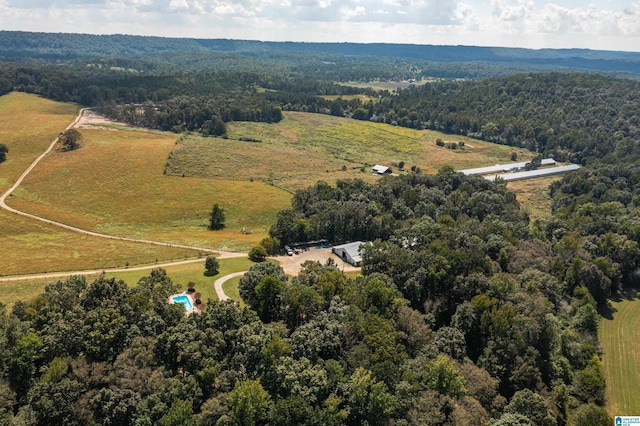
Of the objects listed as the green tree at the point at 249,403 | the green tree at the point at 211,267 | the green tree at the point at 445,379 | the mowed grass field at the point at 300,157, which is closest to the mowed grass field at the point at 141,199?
the mowed grass field at the point at 300,157

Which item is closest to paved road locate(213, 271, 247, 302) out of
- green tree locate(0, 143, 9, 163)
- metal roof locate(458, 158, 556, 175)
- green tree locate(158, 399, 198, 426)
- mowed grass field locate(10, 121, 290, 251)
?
mowed grass field locate(10, 121, 290, 251)

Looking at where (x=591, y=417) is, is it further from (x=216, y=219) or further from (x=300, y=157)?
(x=300, y=157)

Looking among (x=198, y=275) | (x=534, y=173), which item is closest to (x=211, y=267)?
(x=198, y=275)

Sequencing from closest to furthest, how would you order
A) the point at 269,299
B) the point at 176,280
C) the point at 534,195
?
the point at 269,299 → the point at 176,280 → the point at 534,195

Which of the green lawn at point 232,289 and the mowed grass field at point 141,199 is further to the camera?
the mowed grass field at point 141,199

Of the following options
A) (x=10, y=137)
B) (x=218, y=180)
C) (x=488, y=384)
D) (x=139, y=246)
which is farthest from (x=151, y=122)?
(x=488, y=384)

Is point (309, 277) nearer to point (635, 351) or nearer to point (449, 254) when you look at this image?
point (449, 254)

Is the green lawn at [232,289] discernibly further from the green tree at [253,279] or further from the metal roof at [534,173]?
the metal roof at [534,173]
